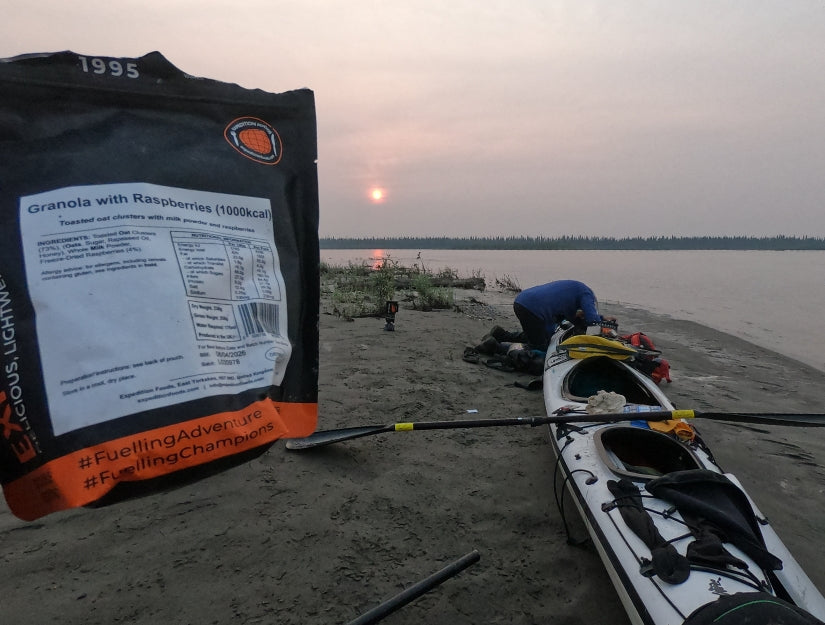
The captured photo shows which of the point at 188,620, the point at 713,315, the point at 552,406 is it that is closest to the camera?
the point at 188,620

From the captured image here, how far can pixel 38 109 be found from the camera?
918 mm

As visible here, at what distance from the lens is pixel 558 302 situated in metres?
8.52

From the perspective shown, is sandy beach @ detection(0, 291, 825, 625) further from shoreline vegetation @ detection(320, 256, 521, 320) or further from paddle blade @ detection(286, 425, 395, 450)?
shoreline vegetation @ detection(320, 256, 521, 320)

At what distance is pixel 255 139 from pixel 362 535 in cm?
268

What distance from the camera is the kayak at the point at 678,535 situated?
209cm

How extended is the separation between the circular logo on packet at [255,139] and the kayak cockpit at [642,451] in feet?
9.97

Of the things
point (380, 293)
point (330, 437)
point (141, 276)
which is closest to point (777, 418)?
point (330, 437)

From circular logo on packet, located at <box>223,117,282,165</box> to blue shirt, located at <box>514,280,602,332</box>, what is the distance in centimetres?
765

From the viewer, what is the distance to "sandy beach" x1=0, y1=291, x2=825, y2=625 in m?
2.46

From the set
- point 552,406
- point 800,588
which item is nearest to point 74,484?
point 800,588

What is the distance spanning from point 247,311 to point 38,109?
1.87 feet

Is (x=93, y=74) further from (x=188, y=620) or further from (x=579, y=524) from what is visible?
(x=579, y=524)

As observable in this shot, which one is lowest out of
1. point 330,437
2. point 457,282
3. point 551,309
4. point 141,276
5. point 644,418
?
point 457,282

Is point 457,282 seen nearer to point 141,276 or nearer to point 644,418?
point 644,418
